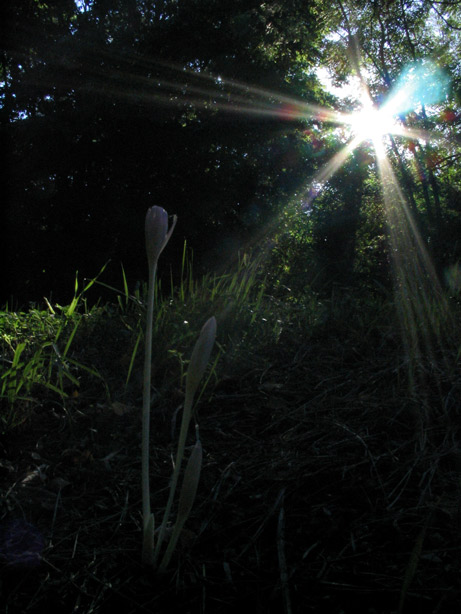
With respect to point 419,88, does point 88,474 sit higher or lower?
lower

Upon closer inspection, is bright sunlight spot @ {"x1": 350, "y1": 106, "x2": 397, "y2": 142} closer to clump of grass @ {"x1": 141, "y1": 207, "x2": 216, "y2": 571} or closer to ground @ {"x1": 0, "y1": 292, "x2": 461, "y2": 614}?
ground @ {"x1": 0, "y1": 292, "x2": 461, "y2": 614}

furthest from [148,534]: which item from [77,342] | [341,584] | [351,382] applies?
[77,342]

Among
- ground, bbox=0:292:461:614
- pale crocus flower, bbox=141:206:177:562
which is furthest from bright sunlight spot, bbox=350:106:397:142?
pale crocus flower, bbox=141:206:177:562

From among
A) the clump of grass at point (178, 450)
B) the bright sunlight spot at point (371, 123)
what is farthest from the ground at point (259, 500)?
the bright sunlight spot at point (371, 123)

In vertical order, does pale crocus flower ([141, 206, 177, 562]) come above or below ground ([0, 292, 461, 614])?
above

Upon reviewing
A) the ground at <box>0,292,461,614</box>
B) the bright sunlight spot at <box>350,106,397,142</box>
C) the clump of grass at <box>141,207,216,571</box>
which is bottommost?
the ground at <box>0,292,461,614</box>

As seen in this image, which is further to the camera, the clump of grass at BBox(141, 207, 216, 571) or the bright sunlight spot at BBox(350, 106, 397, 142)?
the bright sunlight spot at BBox(350, 106, 397, 142)

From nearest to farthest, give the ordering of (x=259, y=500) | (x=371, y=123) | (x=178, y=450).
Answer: (x=178, y=450), (x=259, y=500), (x=371, y=123)

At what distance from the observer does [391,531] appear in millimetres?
994

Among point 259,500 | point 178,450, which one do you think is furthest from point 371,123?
point 178,450

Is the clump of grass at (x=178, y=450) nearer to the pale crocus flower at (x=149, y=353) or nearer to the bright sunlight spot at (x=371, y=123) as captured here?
the pale crocus flower at (x=149, y=353)

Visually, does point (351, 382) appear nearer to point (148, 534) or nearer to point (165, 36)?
point (148, 534)

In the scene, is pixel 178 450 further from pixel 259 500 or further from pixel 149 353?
pixel 259 500

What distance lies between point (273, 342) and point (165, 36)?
536cm
